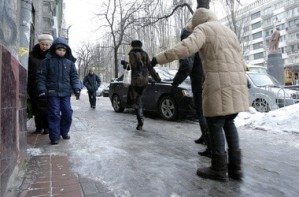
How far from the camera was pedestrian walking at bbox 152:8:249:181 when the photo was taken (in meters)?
3.85

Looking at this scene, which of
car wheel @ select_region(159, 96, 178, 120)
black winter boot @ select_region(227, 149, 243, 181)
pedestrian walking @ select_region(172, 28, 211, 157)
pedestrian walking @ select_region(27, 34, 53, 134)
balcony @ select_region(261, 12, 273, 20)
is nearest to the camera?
black winter boot @ select_region(227, 149, 243, 181)

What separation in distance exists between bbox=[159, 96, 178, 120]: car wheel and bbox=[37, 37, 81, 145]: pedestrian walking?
383 centimetres

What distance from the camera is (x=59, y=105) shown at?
608cm

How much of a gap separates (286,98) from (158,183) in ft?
29.2

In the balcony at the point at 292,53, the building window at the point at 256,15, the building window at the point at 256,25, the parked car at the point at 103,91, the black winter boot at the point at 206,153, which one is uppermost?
the building window at the point at 256,15

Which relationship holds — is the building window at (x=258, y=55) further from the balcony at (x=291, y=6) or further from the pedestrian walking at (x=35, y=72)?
the pedestrian walking at (x=35, y=72)

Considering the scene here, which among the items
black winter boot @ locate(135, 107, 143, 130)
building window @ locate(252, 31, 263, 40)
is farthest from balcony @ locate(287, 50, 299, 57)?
black winter boot @ locate(135, 107, 143, 130)

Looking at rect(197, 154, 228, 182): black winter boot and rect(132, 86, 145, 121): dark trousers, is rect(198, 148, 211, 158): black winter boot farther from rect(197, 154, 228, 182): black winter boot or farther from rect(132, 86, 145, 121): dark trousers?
rect(132, 86, 145, 121): dark trousers

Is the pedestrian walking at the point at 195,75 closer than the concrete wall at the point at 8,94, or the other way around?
the concrete wall at the point at 8,94

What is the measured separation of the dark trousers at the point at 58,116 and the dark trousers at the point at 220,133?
301cm

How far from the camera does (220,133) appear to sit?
3959mm

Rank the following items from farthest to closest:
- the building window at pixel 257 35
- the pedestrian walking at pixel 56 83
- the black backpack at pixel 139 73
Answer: the building window at pixel 257 35 → the black backpack at pixel 139 73 → the pedestrian walking at pixel 56 83

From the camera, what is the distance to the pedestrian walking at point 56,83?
5.93m

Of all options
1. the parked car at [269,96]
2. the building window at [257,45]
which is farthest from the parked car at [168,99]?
the building window at [257,45]
